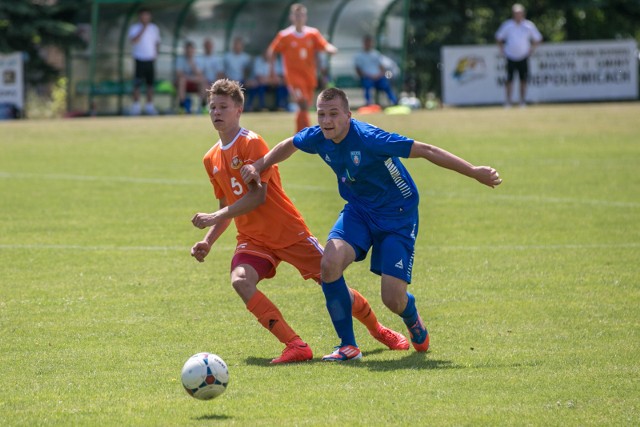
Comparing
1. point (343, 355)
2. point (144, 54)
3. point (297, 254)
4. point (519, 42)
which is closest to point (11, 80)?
point (144, 54)

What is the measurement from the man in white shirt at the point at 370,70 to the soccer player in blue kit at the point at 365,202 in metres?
23.1

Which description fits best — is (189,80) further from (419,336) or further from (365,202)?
(419,336)

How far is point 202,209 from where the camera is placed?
14.4m

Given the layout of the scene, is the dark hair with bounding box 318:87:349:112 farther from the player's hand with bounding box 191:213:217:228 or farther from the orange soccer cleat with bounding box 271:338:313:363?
the orange soccer cleat with bounding box 271:338:313:363

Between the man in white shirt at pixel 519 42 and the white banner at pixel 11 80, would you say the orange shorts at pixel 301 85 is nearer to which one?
the man in white shirt at pixel 519 42

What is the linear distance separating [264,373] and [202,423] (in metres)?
1.15

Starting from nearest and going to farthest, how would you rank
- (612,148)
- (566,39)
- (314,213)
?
(314,213) → (612,148) → (566,39)

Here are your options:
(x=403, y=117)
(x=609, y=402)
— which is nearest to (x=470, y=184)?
(x=403, y=117)

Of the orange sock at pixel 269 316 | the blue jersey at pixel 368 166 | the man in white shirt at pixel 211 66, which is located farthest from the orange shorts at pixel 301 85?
the orange sock at pixel 269 316

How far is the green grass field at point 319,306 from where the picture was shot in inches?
235

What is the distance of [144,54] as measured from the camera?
94.5 feet

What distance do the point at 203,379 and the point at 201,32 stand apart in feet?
92.4

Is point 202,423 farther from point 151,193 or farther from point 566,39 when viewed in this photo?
point 566,39

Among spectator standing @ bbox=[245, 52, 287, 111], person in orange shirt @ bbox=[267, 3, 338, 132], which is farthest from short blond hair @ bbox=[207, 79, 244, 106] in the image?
spectator standing @ bbox=[245, 52, 287, 111]
